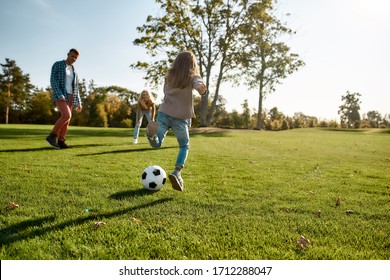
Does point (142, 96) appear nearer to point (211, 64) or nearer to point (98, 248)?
point (98, 248)

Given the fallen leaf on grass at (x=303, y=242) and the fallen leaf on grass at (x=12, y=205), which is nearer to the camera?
the fallen leaf on grass at (x=303, y=242)

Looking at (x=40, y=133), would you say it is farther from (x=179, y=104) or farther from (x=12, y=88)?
(x=12, y=88)

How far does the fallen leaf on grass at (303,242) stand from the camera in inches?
100

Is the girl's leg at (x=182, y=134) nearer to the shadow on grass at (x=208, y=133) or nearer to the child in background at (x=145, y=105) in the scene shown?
the child in background at (x=145, y=105)

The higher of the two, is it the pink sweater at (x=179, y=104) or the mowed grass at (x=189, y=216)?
the pink sweater at (x=179, y=104)

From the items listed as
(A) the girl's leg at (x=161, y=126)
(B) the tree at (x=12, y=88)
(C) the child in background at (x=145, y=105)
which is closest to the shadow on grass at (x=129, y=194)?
(A) the girl's leg at (x=161, y=126)

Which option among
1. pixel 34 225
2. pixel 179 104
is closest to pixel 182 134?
pixel 179 104

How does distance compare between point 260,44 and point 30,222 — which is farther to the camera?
point 260,44

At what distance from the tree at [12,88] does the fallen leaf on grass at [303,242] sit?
6162 cm

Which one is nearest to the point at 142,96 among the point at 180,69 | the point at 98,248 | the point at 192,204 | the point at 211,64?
the point at 180,69

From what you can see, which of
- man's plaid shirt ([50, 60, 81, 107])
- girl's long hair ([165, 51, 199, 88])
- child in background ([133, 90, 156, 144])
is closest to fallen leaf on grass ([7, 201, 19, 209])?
girl's long hair ([165, 51, 199, 88])

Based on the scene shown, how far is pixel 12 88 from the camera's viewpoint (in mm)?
A: 54156

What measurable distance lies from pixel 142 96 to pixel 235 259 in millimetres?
8847

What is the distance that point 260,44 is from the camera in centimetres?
2652
